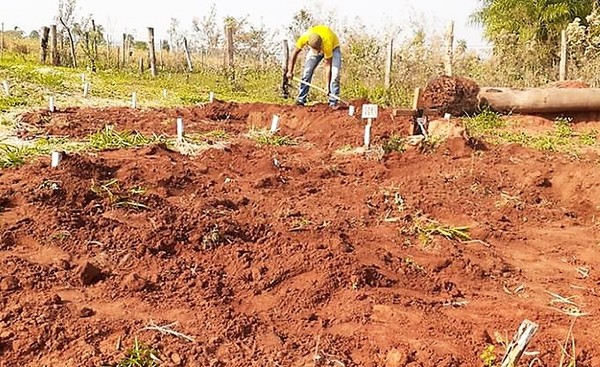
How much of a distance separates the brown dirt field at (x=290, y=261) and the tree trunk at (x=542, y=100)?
11.3ft

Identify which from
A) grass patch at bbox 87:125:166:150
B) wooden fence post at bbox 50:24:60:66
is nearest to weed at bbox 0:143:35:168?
grass patch at bbox 87:125:166:150

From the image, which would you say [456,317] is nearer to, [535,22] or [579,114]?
[579,114]

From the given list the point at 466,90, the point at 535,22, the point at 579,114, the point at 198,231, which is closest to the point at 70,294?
the point at 198,231

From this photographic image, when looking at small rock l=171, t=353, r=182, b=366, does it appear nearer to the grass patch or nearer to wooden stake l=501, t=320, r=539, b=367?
wooden stake l=501, t=320, r=539, b=367

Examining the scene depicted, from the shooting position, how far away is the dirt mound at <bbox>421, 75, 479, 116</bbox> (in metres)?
9.26

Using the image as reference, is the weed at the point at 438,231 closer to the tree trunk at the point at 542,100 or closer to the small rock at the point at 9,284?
the small rock at the point at 9,284

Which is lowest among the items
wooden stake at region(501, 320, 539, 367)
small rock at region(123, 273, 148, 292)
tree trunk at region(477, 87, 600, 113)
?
small rock at region(123, 273, 148, 292)

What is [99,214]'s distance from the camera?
4.00 meters

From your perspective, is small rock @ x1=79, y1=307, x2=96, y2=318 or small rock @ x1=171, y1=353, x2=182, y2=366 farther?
small rock @ x1=79, y1=307, x2=96, y2=318

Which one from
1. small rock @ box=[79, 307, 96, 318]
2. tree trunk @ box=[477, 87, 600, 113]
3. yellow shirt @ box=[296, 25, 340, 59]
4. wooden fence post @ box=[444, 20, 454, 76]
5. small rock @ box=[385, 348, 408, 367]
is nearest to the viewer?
small rock @ box=[385, 348, 408, 367]

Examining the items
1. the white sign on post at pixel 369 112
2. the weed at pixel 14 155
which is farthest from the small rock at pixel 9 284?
the white sign on post at pixel 369 112

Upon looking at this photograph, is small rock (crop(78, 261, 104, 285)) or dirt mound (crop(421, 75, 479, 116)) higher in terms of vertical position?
dirt mound (crop(421, 75, 479, 116))

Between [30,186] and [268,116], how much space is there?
16.0ft

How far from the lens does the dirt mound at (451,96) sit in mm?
9258
